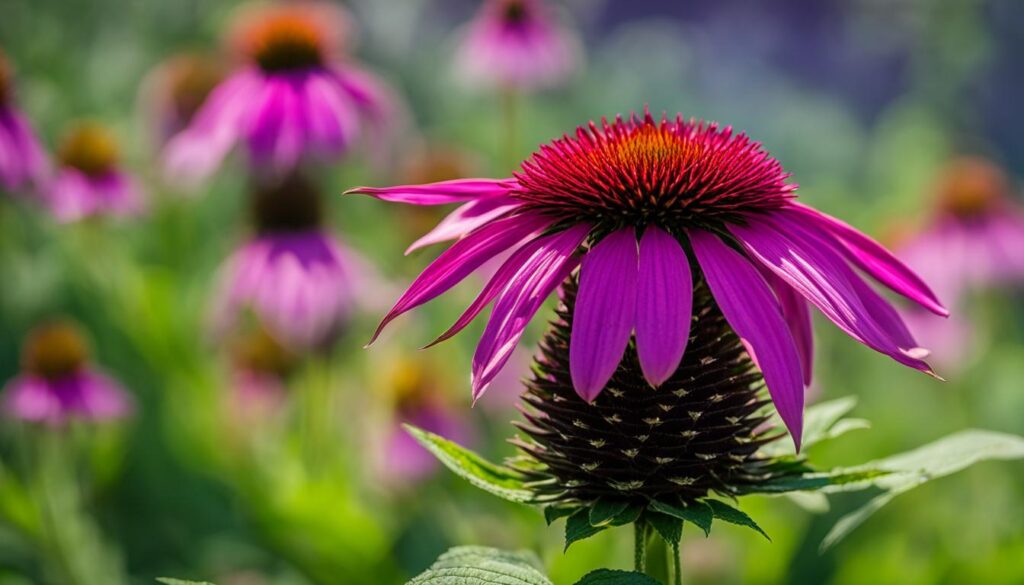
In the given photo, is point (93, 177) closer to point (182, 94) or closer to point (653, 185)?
point (182, 94)

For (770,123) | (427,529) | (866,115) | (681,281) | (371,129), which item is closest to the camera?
(681,281)

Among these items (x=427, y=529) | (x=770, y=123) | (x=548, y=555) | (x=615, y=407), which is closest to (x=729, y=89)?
(x=770, y=123)

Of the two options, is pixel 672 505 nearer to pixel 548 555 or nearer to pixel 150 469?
pixel 548 555

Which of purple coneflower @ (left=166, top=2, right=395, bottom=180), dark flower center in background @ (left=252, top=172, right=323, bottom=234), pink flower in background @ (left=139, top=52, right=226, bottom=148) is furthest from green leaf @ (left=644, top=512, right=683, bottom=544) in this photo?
pink flower in background @ (left=139, top=52, right=226, bottom=148)

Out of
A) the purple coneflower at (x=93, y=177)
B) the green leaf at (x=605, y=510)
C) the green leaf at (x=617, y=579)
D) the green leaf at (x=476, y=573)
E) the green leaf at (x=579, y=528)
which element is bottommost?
the green leaf at (x=476, y=573)

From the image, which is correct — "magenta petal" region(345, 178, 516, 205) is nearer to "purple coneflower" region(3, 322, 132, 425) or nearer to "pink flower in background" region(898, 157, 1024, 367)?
"purple coneflower" region(3, 322, 132, 425)

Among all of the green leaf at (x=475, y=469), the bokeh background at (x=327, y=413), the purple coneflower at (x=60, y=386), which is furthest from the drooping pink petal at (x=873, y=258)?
the purple coneflower at (x=60, y=386)

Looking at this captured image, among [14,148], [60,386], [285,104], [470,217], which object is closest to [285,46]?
[285,104]

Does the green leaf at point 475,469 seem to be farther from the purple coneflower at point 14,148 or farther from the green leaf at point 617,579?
the purple coneflower at point 14,148
